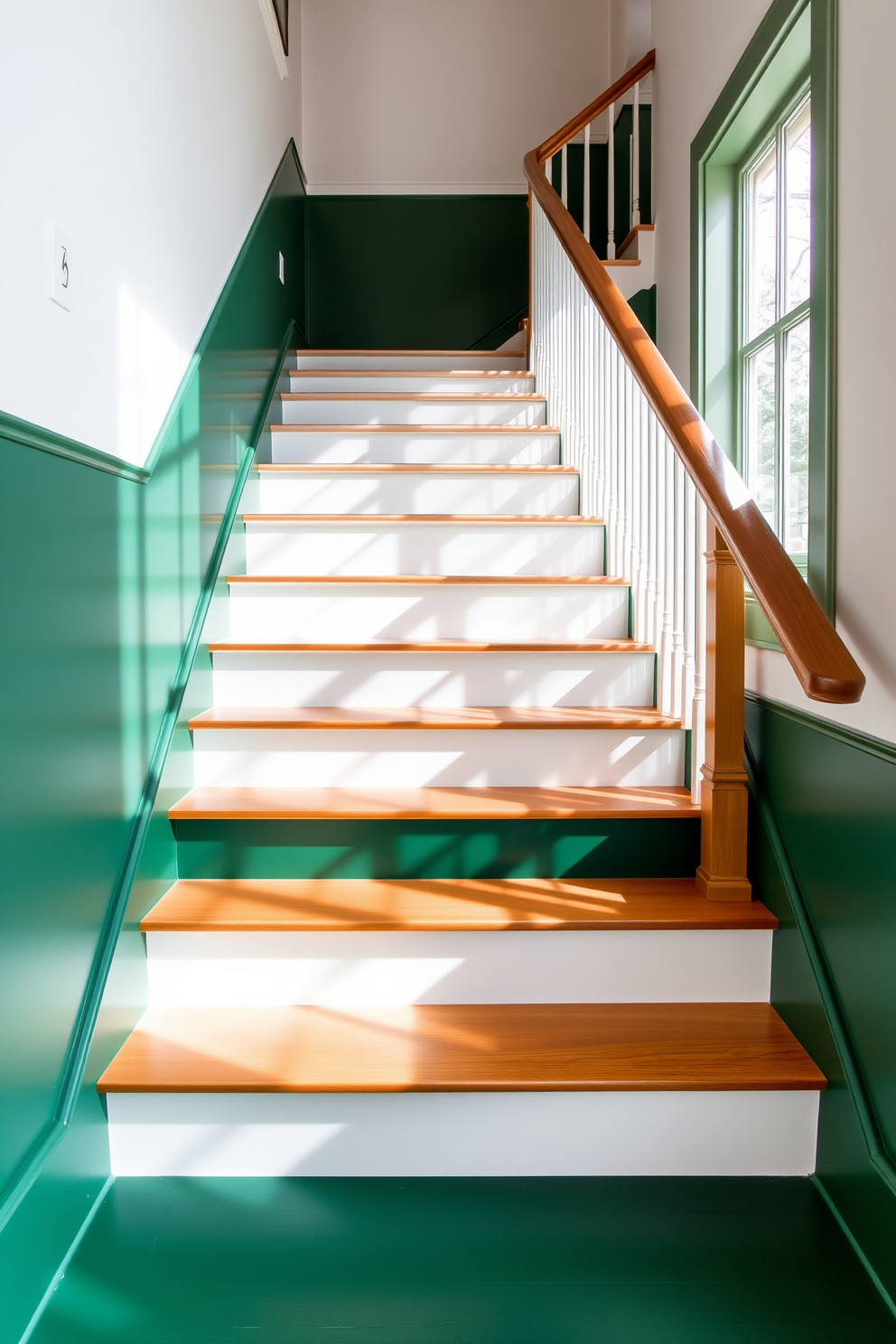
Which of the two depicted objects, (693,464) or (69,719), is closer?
(69,719)

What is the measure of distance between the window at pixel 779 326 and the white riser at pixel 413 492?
2.00 feet

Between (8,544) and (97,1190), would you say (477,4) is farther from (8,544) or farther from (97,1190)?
(97,1190)

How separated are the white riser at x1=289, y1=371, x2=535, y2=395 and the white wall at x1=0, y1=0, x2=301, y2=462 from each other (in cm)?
107

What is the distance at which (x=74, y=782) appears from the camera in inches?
54.2

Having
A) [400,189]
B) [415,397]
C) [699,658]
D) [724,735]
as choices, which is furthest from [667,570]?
[400,189]

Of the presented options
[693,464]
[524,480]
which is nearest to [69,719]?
[693,464]

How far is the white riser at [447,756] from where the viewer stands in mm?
1958

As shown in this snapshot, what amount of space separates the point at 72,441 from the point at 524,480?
5.62ft

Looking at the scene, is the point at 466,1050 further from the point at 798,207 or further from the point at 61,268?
the point at 798,207

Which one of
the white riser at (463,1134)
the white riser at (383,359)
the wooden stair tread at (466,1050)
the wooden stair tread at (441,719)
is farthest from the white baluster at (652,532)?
the white riser at (383,359)

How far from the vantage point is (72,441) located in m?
1.36

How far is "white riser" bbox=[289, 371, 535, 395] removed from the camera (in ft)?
11.8

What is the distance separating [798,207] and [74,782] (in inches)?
84.5

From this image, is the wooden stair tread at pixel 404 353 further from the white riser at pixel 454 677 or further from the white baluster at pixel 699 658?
the white baluster at pixel 699 658
